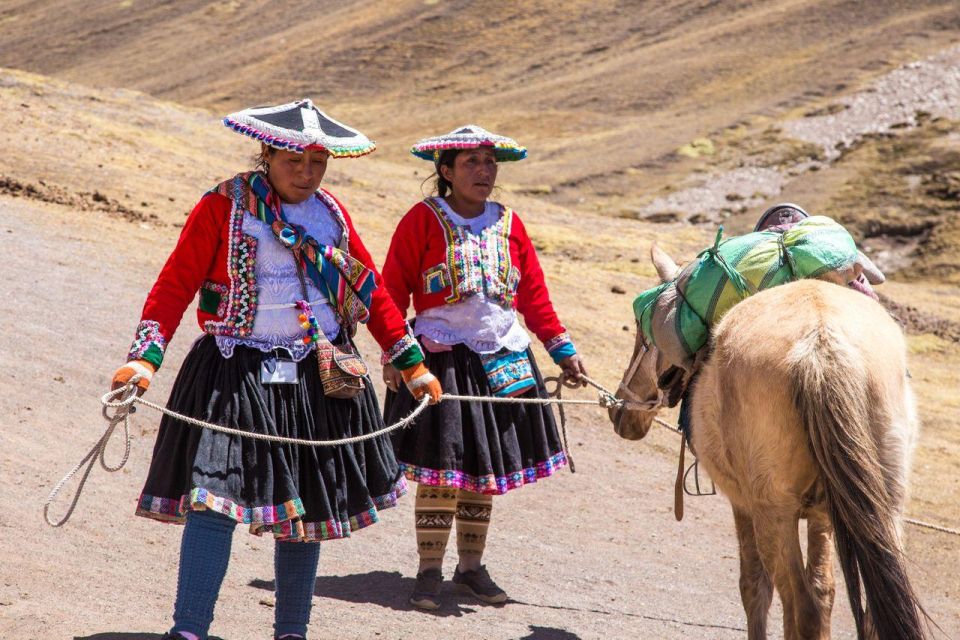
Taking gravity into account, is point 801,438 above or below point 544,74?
below

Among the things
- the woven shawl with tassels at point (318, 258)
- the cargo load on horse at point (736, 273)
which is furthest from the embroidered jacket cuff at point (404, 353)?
the cargo load on horse at point (736, 273)

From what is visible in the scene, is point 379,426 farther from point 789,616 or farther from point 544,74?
point 544,74

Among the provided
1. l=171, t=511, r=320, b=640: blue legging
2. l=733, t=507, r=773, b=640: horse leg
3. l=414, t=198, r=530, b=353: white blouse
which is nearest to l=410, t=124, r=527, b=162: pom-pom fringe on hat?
l=414, t=198, r=530, b=353: white blouse

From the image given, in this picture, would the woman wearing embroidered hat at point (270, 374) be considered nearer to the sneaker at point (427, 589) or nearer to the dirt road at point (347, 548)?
the dirt road at point (347, 548)

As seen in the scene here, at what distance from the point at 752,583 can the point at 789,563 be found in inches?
31.5

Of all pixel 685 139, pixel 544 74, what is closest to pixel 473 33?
pixel 544 74

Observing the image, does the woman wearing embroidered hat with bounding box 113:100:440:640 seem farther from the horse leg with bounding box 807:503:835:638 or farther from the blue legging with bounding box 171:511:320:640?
the horse leg with bounding box 807:503:835:638

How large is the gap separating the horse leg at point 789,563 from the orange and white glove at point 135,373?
1.86 m

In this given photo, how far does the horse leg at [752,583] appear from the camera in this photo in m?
4.33

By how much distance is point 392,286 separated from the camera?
4879 millimetres

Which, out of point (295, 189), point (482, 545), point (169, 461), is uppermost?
point (295, 189)

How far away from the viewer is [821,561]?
154 inches

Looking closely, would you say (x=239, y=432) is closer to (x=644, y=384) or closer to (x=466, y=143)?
(x=466, y=143)

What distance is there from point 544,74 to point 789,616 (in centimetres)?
3222
